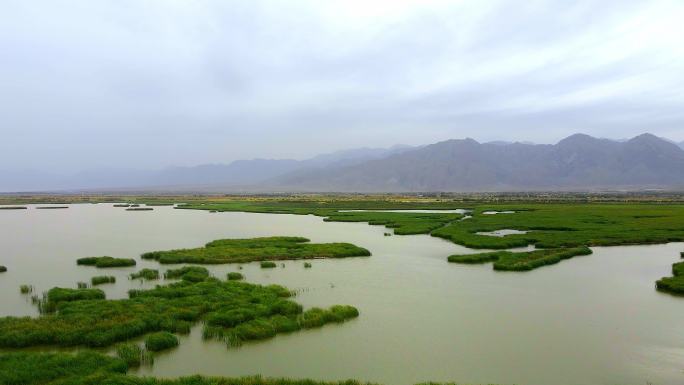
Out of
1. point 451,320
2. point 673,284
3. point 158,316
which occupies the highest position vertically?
point 158,316

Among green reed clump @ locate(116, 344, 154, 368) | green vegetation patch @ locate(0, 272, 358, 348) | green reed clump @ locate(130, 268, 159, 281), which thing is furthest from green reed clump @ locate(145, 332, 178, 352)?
green reed clump @ locate(130, 268, 159, 281)

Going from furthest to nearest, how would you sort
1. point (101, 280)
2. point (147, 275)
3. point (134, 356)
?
point (147, 275) < point (101, 280) < point (134, 356)

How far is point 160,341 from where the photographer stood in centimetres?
1468

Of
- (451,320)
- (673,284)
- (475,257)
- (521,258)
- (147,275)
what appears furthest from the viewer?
(475,257)

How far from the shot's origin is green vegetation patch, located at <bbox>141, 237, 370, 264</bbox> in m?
30.2

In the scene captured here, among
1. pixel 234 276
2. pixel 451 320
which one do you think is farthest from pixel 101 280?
pixel 451 320

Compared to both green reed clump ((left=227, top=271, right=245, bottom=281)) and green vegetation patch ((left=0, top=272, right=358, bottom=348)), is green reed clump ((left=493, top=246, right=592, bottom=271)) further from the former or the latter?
green reed clump ((left=227, top=271, right=245, bottom=281))

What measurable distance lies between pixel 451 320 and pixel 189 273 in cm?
1373

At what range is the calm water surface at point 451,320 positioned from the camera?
13.5m

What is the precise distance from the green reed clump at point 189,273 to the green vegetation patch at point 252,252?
314 cm

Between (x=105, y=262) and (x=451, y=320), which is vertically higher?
(x=105, y=262)

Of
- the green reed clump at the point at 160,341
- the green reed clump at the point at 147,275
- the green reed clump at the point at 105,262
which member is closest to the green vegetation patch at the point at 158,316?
the green reed clump at the point at 160,341

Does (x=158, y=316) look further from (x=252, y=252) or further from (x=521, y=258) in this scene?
(x=521, y=258)

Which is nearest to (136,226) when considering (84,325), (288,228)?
(288,228)
